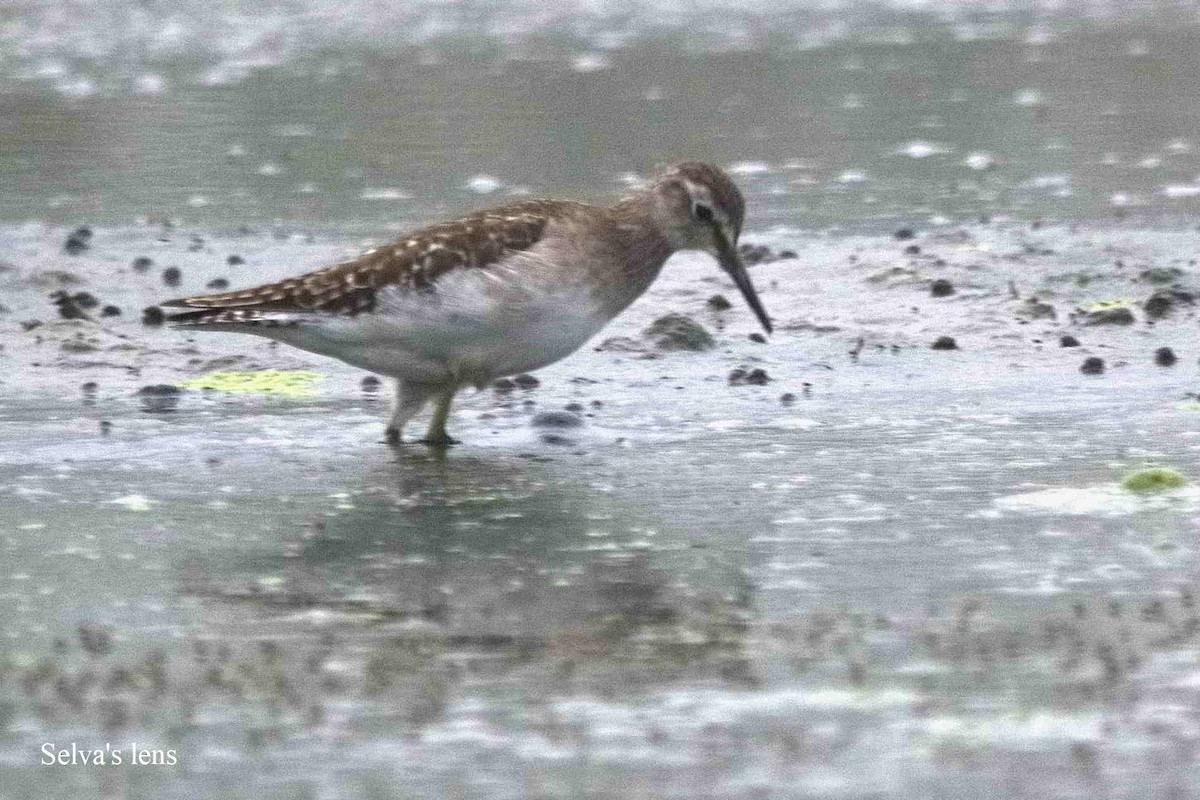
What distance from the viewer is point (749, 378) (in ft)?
35.6

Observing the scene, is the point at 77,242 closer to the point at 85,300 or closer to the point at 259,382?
the point at 85,300

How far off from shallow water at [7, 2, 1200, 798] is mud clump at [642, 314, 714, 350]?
0.09 meters

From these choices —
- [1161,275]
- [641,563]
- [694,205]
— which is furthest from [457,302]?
[1161,275]

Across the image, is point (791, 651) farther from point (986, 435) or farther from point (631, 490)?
point (986, 435)

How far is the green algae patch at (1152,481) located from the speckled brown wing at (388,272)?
2385 mm

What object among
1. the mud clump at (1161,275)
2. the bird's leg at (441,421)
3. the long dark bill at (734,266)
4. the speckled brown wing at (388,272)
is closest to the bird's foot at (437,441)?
the bird's leg at (441,421)

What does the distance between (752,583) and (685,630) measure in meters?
0.55

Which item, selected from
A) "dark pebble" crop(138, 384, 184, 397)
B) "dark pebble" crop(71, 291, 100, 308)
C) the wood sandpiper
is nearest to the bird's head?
the wood sandpiper

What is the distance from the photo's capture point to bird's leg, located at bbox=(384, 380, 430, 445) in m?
9.79

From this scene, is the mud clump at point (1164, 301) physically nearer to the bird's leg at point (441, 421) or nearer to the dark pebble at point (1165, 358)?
the dark pebble at point (1165, 358)

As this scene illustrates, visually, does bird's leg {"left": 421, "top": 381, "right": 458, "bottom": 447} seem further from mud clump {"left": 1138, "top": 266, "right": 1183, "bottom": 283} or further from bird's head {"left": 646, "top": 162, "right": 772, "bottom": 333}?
mud clump {"left": 1138, "top": 266, "right": 1183, "bottom": 283}

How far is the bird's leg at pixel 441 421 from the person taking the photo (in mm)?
9750

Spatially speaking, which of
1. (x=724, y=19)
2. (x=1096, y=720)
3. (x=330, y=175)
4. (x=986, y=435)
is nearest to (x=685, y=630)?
(x=1096, y=720)

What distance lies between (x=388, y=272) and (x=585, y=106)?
10114mm
